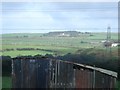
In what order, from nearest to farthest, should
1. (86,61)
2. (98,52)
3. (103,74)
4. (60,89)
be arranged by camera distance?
(103,74) < (60,89) < (86,61) < (98,52)

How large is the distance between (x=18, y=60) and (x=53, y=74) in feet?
5.51

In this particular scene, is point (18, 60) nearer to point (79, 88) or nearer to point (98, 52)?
point (79, 88)

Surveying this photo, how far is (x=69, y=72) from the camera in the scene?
15133 millimetres

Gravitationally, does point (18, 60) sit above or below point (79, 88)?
above

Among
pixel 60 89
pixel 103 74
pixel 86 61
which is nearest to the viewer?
pixel 103 74

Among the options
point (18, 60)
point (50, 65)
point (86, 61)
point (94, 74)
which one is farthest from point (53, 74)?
point (86, 61)

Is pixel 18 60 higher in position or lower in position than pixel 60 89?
higher

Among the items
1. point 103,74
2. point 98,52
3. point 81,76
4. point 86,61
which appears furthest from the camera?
point 98,52

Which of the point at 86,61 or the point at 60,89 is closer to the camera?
the point at 60,89

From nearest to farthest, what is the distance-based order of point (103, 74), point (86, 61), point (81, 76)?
point (103, 74) → point (81, 76) → point (86, 61)

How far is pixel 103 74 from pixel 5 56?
1108 inches

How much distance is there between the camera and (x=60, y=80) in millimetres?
16281

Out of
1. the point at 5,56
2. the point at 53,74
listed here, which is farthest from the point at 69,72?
the point at 5,56

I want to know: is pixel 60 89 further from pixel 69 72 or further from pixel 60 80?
pixel 69 72
